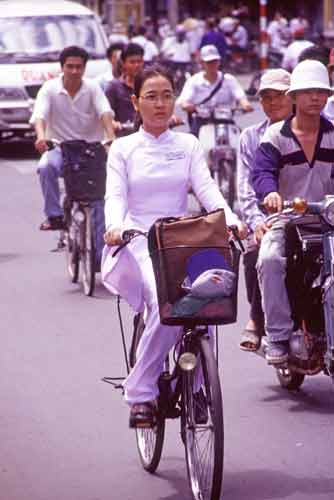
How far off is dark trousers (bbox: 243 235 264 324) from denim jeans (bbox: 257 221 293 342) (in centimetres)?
64

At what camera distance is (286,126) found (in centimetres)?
763

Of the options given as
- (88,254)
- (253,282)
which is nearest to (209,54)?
(88,254)

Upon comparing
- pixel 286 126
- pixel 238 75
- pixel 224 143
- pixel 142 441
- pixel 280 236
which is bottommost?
pixel 238 75

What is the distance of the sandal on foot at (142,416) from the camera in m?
6.25

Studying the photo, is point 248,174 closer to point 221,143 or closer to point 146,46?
point 221,143

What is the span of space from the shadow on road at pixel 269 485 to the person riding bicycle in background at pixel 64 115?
6.64 metres

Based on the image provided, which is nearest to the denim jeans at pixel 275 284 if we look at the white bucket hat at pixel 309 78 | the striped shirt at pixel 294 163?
the striped shirt at pixel 294 163

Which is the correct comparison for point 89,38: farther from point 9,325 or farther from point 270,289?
point 270,289

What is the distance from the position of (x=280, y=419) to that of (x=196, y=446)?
1595mm

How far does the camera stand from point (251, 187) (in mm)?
8359

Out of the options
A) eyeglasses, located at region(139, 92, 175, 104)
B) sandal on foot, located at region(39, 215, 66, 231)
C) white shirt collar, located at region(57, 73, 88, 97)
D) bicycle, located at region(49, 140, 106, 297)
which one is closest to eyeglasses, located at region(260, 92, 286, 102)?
eyeglasses, located at region(139, 92, 175, 104)

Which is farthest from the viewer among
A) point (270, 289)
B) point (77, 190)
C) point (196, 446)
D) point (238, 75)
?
point (238, 75)

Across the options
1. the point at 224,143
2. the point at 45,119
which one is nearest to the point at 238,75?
the point at 224,143

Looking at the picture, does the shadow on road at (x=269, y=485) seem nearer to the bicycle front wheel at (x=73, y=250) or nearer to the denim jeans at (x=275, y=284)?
the denim jeans at (x=275, y=284)
